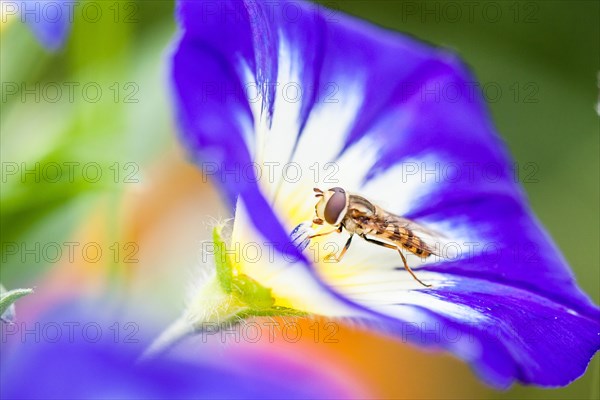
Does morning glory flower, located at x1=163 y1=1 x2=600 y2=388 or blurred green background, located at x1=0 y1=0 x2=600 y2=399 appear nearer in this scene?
morning glory flower, located at x1=163 y1=1 x2=600 y2=388

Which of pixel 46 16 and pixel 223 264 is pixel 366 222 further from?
pixel 46 16

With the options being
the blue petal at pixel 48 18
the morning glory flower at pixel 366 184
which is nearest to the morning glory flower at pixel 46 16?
the blue petal at pixel 48 18

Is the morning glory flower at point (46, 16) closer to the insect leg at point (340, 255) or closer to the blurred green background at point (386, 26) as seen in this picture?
the blurred green background at point (386, 26)

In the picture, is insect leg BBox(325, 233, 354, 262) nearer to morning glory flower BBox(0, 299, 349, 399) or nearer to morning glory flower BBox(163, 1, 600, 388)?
morning glory flower BBox(163, 1, 600, 388)

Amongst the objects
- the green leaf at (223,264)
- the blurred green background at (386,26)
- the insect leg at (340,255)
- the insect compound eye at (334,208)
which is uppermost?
the blurred green background at (386,26)

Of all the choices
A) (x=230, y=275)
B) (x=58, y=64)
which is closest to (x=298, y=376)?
(x=230, y=275)

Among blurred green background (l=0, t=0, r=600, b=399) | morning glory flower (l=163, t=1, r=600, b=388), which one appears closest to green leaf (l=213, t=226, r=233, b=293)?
morning glory flower (l=163, t=1, r=600, b=388)

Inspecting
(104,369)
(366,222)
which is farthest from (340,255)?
(104,369)

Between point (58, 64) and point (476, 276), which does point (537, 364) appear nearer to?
point (476, 276)
